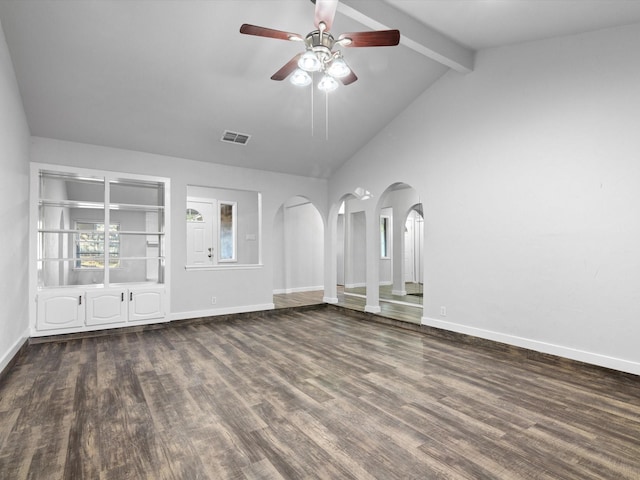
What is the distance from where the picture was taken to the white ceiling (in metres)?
3.32

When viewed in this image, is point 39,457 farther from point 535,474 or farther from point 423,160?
point 423,160

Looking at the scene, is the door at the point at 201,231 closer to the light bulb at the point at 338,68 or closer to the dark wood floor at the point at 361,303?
the dark wood floor at the point at 361,303

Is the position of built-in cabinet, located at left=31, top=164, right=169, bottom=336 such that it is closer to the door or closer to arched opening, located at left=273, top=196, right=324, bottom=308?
the door

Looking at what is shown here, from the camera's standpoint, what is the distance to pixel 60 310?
473cm

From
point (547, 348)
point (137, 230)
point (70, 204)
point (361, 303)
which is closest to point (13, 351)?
point (70, 204)

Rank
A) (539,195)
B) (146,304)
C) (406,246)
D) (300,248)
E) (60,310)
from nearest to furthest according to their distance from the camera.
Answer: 1. (539,195)
2. (60,310)
3. (146,304)
4. (406,246)
5. (300,248)

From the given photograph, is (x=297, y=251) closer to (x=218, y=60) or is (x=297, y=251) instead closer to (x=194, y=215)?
(x=194, y=215)

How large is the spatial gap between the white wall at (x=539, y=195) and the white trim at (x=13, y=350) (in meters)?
4.92

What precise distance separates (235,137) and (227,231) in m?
3.27

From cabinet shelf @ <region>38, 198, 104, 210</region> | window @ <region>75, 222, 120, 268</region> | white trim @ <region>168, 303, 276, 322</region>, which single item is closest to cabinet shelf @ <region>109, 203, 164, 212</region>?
cabinet shelf @ <region>38, 198, 104, 210</region>

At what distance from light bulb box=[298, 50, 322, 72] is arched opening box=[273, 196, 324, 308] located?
5.69 meters

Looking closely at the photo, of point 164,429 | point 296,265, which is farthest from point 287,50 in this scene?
point 296,265

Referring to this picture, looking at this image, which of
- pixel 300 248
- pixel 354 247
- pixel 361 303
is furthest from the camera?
pixel 354 247

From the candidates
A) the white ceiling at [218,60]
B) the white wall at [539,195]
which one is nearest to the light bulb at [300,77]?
the white ceiling at [218,60]
